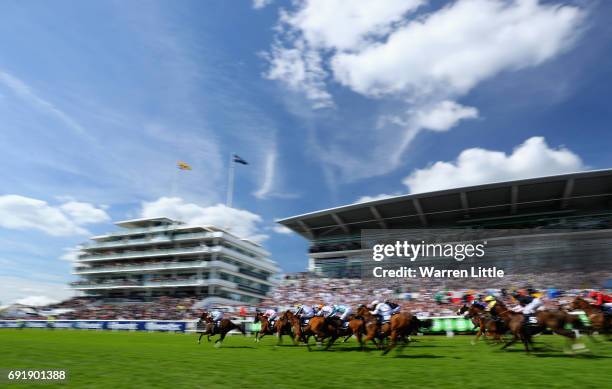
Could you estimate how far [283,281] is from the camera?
43.0m

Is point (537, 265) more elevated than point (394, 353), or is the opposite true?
point (537, 265)

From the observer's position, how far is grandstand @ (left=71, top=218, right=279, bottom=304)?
192ft

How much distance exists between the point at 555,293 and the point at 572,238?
6.74m

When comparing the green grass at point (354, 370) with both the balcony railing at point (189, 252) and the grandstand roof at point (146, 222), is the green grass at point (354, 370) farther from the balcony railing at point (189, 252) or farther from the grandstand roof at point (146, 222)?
the grandstand roof at point (146, 222)

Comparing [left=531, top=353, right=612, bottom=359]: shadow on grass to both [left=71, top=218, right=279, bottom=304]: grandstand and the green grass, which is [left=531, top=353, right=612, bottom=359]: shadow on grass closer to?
the green grass

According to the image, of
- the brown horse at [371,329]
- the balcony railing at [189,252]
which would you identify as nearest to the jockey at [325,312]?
the brown horse at [371,329]

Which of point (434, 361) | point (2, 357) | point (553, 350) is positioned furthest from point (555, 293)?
point (2, 357)

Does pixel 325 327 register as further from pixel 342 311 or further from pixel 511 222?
pixel 511 222

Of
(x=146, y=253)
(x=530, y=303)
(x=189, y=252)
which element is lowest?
(x=530, y=303)

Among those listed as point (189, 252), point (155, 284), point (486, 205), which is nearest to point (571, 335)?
point (486, 205)

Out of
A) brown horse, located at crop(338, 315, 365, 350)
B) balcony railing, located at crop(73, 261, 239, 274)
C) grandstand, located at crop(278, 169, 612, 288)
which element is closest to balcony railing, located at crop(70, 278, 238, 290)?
balcony railing, located at crop(73, 261, 239, 274)

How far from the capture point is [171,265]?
2366 inches

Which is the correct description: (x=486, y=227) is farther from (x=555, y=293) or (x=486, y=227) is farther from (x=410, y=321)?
(x=410, y=321)

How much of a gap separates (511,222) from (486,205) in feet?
8.15
